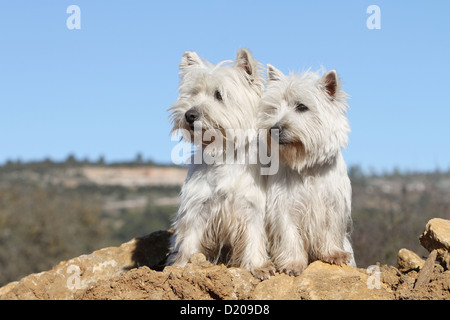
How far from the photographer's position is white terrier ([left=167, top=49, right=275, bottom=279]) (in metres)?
7.52

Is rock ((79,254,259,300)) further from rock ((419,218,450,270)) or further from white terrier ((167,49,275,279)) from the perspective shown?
rock ((419,218,450,270))

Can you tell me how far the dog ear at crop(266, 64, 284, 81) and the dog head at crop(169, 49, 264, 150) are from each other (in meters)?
0.14

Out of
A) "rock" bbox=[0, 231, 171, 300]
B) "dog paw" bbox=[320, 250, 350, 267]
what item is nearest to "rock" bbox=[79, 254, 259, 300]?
"dog paw" bbox=[320, 250, 350, 267]

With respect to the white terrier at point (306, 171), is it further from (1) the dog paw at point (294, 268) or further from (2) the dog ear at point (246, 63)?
(2) the dog ear at point (246, 63)

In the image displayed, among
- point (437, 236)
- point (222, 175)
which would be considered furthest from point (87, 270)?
point (437, 236)

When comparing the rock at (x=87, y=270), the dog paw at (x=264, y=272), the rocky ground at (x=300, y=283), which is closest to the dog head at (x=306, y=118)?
the dog paw at (x=264, y=272)

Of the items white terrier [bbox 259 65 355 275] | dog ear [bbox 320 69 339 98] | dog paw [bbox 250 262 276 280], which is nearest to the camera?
dog paw [bbox 250 262 276 280]

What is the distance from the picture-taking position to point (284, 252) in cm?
741

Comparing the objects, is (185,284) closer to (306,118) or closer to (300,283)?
(300,283)

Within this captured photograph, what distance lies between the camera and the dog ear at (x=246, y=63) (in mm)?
7754

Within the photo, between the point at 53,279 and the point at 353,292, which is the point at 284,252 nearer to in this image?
the point at 353,292

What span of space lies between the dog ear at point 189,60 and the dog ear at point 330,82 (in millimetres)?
1810

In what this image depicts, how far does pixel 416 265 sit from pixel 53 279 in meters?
5.56
